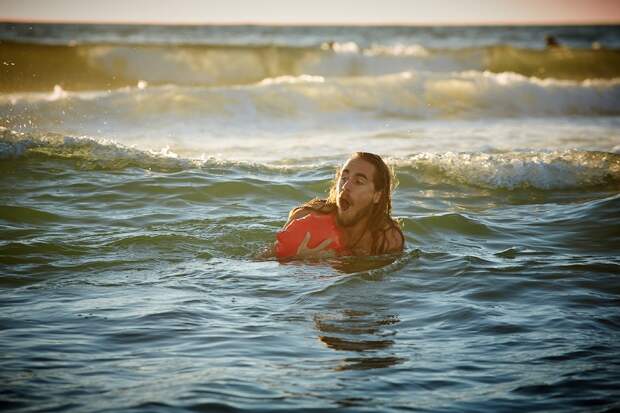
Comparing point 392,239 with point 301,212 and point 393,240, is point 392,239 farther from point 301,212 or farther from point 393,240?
point 301,212

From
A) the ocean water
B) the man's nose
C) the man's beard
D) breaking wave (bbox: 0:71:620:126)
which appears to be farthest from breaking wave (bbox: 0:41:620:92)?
the man's nose

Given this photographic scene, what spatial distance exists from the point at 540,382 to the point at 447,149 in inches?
462

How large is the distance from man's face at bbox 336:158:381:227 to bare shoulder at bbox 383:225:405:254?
1.18 feet

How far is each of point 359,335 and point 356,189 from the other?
220 centimetres

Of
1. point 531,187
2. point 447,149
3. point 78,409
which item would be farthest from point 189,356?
point 447,149

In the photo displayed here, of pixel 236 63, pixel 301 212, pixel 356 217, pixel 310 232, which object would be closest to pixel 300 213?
pixel 301 212

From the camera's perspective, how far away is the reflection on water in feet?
18.4

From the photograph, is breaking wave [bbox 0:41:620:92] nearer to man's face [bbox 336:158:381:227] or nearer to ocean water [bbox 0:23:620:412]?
ocean water [bbox 0:23:620:412]

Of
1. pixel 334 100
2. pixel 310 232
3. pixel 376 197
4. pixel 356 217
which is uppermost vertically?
pixel 334 100

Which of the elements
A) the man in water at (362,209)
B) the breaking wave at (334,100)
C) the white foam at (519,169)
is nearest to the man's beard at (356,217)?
the man in water at (362,209)

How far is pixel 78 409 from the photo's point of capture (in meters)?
4.73

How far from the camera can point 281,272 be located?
791 centimetres

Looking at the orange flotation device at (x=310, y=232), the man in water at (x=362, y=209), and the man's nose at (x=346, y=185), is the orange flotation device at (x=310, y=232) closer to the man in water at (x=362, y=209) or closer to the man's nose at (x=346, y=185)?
the man in water at (x=362, y=209)

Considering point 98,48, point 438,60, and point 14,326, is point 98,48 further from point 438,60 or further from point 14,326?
point 14,326
